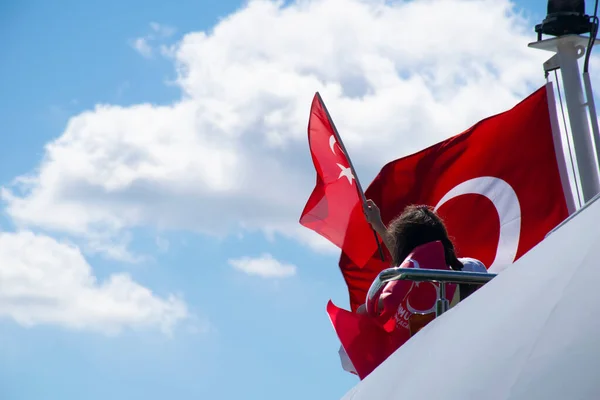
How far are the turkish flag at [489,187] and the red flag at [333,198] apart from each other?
0.10 metres

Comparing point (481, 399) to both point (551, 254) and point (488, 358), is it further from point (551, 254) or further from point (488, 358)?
point (551, 254)

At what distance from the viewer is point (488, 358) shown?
12.2ft

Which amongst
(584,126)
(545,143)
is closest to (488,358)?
(584,126)

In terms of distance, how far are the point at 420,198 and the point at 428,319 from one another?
20.6 feet

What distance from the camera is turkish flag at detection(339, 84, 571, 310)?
10.9 m

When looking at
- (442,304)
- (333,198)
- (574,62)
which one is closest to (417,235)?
(442,304)

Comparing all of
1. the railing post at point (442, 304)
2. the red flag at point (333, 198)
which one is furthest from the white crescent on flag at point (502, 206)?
the railing post at point (442, 304)

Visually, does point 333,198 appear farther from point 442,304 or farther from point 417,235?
point 442,304

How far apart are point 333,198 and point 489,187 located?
179 centimetres

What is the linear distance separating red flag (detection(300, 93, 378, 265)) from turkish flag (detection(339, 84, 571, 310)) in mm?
103

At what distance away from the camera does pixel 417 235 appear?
5.80 metres

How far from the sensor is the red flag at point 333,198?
10594 mm

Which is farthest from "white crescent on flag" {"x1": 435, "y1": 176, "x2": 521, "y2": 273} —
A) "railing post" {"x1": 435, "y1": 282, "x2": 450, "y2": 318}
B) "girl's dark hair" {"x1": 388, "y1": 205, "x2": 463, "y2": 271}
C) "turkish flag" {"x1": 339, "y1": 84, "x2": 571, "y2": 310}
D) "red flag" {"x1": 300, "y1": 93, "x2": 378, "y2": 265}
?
"railing post" {"x1": 435, "y1": 282, "x2": 450, "y2": 318}

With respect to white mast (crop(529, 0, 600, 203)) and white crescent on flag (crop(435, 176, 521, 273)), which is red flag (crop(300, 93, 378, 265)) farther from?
white mast (crop(529, 0, 600, 203))
